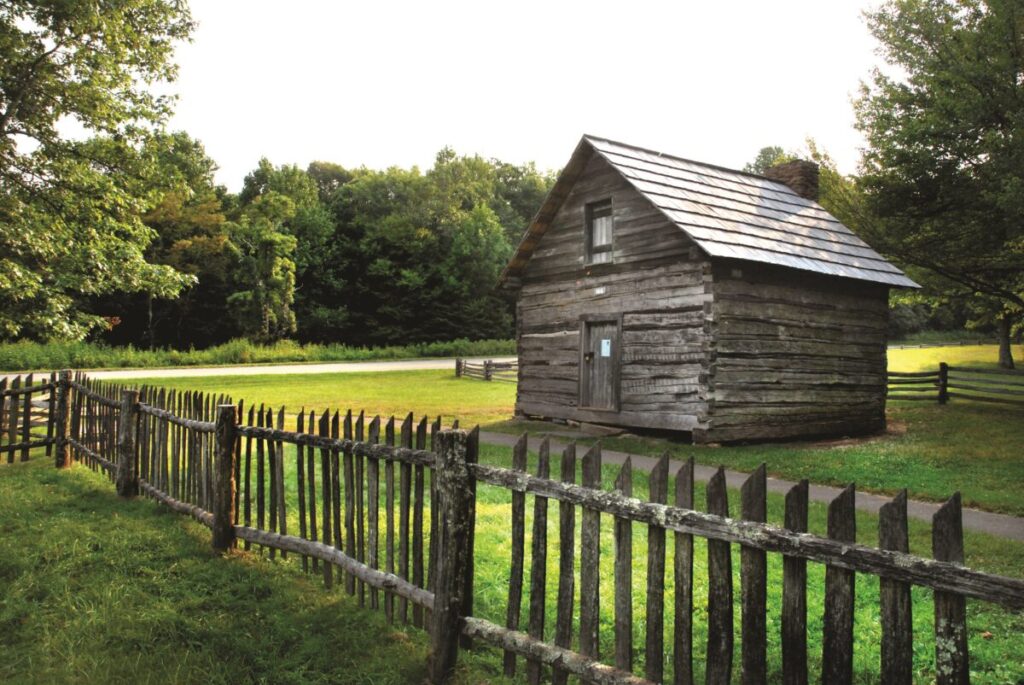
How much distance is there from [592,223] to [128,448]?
11727mm

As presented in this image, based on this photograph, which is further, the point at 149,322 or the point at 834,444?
the point at 149,322

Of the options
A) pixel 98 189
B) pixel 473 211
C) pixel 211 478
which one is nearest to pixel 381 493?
pixel 211 478

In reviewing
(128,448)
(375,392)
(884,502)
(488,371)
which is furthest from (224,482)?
(488,371)

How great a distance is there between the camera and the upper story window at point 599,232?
55.8 feet

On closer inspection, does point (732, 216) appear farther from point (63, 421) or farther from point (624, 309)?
point (63, 421)

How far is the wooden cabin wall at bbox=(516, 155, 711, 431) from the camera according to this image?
48.9 feet

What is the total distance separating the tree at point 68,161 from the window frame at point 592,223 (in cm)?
969

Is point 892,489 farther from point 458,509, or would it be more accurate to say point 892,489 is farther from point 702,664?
point 458,509

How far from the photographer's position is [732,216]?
16.4 m

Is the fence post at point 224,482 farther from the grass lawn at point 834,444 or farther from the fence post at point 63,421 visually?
the grass lawn at point 834,444

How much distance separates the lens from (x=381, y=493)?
9438 millimetres

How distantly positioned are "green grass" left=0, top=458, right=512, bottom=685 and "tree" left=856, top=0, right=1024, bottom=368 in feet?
53.3

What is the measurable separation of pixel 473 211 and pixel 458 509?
55.6 meters

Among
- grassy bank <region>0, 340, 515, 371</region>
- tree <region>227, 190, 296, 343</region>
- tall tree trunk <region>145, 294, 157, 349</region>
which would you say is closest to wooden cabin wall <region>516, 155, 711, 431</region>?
grassy bank <region>0, 340, 515, 371</region>
